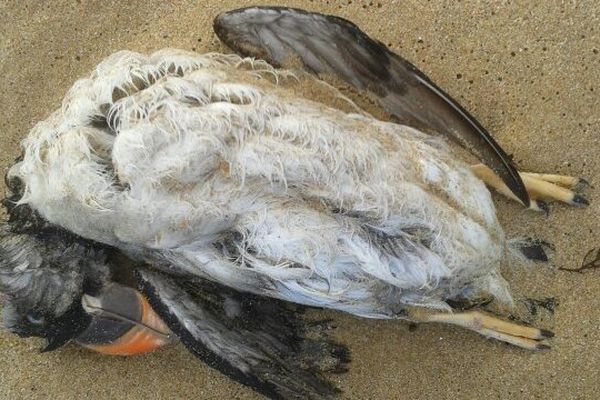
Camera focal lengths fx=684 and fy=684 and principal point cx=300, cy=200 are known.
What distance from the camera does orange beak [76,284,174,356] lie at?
2.85 m

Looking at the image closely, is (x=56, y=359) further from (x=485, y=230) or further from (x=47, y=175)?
(x=485, y=230)

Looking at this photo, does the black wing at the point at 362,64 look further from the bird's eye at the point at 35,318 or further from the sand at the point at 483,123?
the bird's eye at the point at 35,318

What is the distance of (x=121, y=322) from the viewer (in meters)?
2.86

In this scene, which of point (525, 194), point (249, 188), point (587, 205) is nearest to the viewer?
point (249, 188)

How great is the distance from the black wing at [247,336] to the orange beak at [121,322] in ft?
0.55

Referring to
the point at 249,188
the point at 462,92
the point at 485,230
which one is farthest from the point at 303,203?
the point at 462,92

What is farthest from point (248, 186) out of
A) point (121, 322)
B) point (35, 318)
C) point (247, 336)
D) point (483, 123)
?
point (483, 123)

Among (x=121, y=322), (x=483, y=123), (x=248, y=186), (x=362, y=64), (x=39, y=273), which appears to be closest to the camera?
(x=248, y=186)

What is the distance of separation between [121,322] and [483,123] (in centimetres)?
190

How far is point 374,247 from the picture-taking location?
261 centimetres

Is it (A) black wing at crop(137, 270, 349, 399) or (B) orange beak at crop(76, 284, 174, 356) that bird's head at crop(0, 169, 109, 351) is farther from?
(A) black wing at crop(137, 270, 349, 399)

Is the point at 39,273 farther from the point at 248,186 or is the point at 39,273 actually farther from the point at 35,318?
the point at 248,186

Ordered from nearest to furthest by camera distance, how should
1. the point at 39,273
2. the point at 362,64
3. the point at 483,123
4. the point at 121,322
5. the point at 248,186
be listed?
1. the point at 248,186
2. the point at 39,273
3. the point at 121,322
4. the point at 362,64
5. the point at 483,123

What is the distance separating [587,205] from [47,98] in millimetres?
2664
